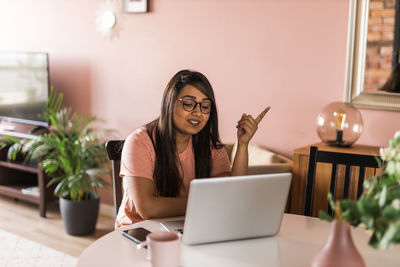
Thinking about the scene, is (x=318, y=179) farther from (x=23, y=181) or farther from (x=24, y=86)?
(x=23, y=181)

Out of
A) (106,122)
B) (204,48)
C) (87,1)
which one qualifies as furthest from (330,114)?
(87,1)

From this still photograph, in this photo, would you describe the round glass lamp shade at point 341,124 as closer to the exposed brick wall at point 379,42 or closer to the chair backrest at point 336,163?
the exposed brick wall at point 379,42

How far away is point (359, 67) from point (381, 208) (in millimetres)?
1885

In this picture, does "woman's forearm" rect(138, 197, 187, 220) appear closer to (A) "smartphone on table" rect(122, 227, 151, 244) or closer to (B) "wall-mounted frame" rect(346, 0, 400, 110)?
(A) "smartphone on table" rect(122, 227, 151, 244)

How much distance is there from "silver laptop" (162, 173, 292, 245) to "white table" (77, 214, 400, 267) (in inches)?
1.4

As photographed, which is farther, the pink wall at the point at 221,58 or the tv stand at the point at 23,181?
the tv stand at the point at 23,181

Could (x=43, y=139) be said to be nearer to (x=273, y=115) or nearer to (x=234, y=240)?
(x=273, y=115)

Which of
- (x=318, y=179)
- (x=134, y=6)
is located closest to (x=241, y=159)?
(x=318, y=179)

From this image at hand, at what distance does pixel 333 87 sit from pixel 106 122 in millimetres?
1913

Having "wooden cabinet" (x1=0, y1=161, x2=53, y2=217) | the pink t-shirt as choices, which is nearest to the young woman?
the pink t-shirt

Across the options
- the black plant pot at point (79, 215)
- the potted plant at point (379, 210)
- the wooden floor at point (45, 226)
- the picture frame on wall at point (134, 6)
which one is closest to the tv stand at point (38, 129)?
the wooden floor at point (45, 226)

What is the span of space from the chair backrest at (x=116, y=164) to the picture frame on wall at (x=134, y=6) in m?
1.91

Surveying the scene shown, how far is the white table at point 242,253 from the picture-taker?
44.3 inches

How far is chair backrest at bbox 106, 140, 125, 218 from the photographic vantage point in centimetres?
172
